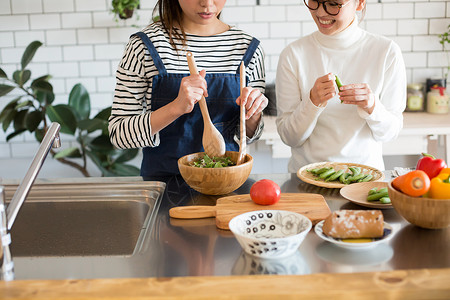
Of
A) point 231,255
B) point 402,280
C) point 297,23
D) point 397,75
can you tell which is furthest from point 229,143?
point 297,23

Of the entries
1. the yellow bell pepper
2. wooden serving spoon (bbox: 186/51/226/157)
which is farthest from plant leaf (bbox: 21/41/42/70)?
the yellow bell pepper

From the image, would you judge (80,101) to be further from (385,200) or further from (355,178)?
(385,200)

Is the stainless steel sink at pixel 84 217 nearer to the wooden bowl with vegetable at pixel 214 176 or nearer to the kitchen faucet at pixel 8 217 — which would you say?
the wooden bowl with vegetable at pixel 214 176

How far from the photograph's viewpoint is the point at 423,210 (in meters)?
1.27

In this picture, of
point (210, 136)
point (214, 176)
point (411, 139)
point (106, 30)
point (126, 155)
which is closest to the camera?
point (214, 176)

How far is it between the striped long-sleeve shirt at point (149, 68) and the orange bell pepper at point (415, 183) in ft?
2.51

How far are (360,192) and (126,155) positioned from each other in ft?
7.75

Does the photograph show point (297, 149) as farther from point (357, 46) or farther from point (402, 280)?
point (402, 280)

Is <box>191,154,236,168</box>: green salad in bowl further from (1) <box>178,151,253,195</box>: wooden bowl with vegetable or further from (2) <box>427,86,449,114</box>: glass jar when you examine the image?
(2) <box>427,86,449,114</box>: glass jar

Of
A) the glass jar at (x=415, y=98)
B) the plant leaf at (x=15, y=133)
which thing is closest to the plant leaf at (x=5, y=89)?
the plant leaf at (x=15, y=133)

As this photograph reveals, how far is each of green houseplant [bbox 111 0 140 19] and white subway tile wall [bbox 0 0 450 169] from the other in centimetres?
12

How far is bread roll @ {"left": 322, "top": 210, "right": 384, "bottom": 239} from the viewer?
123 centimetres

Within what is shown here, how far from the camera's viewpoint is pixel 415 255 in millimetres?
1186

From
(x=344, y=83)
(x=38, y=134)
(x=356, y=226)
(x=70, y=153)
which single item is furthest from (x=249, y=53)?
(x=38, y=134)
